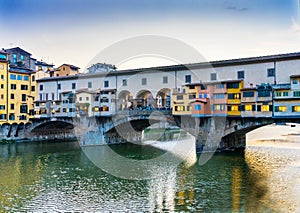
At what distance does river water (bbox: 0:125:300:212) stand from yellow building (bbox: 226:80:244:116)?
5394mm

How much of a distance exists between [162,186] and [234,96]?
16.2 meters

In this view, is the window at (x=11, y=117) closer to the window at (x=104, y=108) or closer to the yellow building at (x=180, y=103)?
the window at (x=104, y=108)

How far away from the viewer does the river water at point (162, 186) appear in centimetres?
1995

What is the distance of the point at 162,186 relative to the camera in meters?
24.8

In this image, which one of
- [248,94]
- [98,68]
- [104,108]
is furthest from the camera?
[98,68]

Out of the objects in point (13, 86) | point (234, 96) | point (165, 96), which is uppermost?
point (13, 86)

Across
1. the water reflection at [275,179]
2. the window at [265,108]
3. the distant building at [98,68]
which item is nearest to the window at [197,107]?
the window at [265,108]

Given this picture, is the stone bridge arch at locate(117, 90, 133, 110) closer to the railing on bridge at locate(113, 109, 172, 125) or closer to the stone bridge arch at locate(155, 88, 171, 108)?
the railing on bridge at locate(113, 109, 172, 125)

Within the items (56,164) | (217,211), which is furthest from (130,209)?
(56,164)

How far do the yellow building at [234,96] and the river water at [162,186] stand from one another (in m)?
5.39

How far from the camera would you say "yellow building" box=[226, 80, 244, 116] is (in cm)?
3562

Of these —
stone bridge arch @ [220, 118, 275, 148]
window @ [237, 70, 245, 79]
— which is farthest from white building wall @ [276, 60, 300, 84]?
stone bridge arch @ [220, 118, 275, 148]

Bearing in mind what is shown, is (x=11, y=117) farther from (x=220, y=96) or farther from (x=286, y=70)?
(x=286, y=70)

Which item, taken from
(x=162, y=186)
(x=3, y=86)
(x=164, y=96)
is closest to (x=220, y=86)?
(x=164, y=96)
